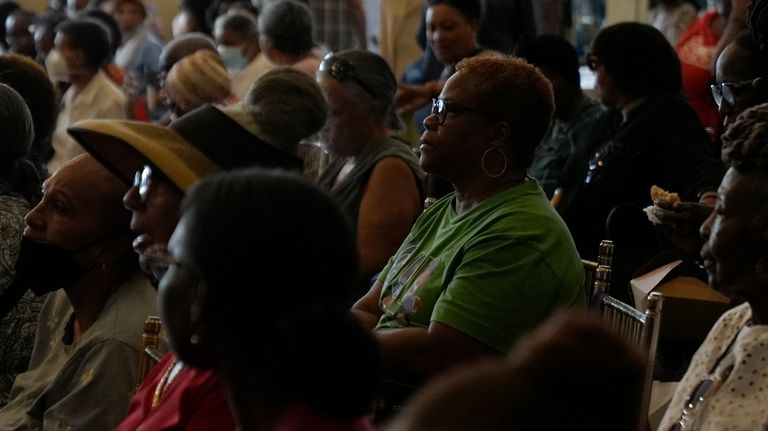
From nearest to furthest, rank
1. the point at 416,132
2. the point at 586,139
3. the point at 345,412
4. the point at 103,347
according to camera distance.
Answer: the point at 345,412, the point at 103,347, the point at 586,139, the point at 416,132

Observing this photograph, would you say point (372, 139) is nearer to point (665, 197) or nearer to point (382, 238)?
point (382, 238)

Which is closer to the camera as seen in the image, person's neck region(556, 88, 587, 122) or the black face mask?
the black face mask

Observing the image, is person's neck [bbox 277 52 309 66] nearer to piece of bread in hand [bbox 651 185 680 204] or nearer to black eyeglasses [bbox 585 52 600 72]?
black eyeglasses [bbox 585 52 600 72]

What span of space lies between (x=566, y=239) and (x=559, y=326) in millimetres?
1802

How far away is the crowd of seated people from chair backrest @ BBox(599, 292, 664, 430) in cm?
7

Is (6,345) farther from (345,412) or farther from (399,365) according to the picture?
(345,412)

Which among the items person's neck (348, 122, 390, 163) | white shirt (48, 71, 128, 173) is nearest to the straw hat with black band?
person's neck (348, 122, 390, 163)

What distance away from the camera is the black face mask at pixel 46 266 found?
3160 millimetres

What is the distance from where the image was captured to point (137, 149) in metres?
2.98

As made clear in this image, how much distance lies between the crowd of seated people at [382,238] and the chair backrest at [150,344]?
0.10 m

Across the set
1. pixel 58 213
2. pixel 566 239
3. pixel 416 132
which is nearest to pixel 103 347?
pixel 58 213

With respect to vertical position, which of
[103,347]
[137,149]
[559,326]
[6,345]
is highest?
[559,326]

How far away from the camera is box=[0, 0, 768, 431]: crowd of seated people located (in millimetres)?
1775

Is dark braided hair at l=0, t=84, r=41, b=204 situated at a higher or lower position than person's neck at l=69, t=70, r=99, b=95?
higher
